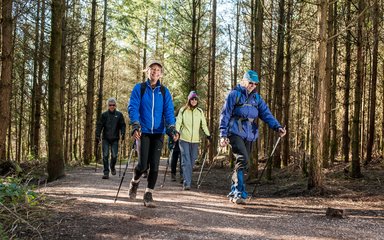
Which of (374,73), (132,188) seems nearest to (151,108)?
(132,188)

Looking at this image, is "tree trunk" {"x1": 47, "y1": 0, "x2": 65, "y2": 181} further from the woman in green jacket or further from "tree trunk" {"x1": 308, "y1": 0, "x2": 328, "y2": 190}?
"tree trunk" {"x1": 308, "y1": 0, "x2": 328, "y2": 190}

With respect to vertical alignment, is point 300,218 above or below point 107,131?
below

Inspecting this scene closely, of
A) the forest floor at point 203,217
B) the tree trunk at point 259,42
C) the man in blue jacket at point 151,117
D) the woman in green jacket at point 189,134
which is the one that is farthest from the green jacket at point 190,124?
the man in blue jacket at point 151,117

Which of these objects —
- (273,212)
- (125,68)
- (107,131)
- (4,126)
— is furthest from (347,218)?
(125,68)

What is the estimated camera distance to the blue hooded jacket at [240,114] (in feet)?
22.9

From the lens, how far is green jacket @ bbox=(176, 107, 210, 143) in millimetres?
9703

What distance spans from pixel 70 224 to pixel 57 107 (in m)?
5.89

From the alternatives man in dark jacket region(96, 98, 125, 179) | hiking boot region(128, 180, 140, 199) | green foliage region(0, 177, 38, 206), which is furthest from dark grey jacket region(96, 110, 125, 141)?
green foliage region(0, 177, 38, 206)

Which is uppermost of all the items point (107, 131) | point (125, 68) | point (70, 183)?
point (125, 68)

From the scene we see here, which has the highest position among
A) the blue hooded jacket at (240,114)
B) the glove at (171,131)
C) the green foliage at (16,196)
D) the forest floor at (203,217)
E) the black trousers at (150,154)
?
the blue hooded jacket at (240,114)

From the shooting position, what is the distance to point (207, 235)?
14.7ft

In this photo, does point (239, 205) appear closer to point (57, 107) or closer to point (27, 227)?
point (27, 227)

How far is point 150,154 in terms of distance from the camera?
247 inches

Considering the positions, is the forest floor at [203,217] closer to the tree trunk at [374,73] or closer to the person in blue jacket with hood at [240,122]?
the person in blue jacket with hood at [240,122]
